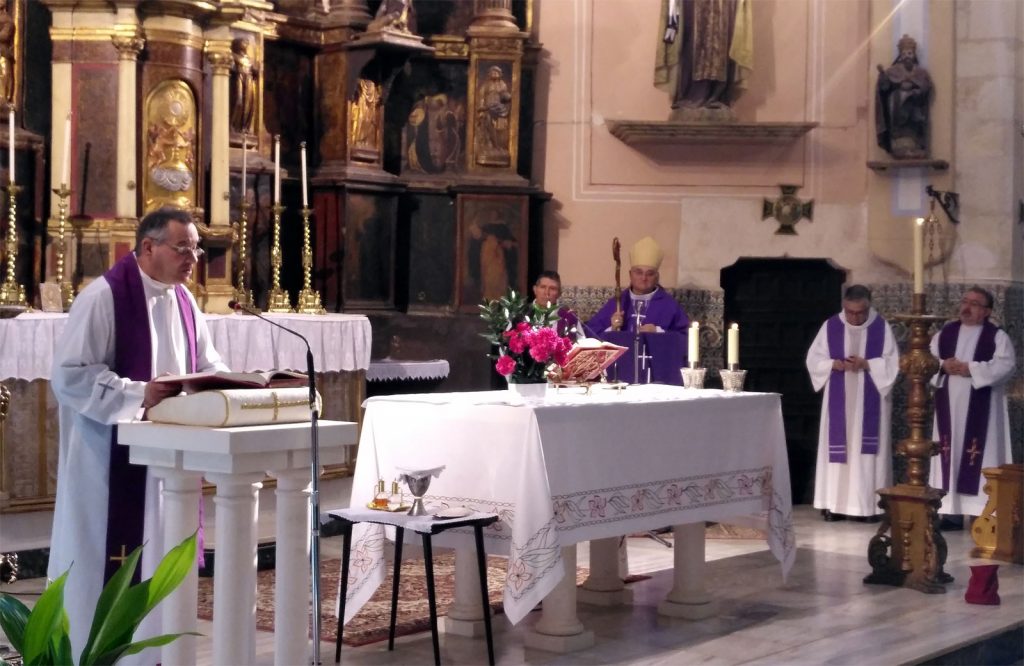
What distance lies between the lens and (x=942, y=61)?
1070cm

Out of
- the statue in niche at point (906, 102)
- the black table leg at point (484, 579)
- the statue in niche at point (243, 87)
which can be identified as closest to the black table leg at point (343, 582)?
the black table leg at point (484, 579)

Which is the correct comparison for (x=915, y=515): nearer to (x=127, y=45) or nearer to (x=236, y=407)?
(x=236, y=407)

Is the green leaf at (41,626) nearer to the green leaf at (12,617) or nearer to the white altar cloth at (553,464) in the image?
the green leaf at (12,617)

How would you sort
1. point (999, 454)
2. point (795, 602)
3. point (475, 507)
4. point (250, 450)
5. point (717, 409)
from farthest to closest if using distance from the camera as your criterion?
point (999, 454)
point (795, 602)
point (717, 409)
point (475, 507)
point (250, 450)

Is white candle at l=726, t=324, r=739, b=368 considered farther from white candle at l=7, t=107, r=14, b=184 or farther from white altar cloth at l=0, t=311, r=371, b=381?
white candle at l=7, t=107, r=14, b=184

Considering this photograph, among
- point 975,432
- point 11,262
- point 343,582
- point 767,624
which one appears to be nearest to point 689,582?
point 767,624

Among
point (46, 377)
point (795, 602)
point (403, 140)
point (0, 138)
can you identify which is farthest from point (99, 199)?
point (795, 602)

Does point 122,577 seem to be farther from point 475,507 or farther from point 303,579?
point 475,507

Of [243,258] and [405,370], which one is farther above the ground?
[243,258]

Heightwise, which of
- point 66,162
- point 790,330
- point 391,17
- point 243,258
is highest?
point 391,17

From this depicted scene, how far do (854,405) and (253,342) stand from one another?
173 inches

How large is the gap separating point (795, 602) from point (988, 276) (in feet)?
15.3

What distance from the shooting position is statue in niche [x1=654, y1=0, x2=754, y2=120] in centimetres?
1059

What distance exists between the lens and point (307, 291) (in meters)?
9.23
